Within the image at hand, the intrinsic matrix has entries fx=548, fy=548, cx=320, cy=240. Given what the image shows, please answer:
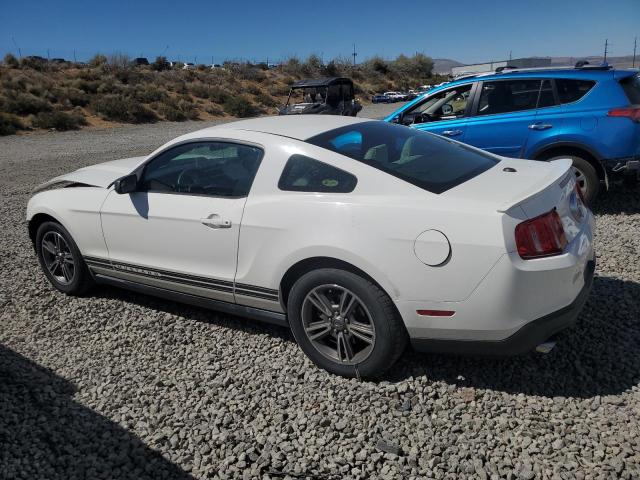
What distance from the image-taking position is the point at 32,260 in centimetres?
594

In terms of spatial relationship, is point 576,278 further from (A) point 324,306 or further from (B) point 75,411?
(B) point 75,411

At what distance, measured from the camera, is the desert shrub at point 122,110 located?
96.0 ft

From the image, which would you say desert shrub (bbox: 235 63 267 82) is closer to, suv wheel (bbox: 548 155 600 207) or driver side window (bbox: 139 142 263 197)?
suv wheel (bbox: 548 155 600 207)

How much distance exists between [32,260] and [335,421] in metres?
4.41

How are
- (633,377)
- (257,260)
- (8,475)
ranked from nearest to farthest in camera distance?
(8,475)
(633,377)
(257,260)

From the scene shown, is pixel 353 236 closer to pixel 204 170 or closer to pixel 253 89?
pixel 204 170

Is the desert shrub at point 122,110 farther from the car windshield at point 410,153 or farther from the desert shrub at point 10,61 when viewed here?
the car windshield at point 410,153

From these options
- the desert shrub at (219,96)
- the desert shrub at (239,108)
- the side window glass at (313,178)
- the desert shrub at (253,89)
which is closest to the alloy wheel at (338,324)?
the side window glass at (313,178)

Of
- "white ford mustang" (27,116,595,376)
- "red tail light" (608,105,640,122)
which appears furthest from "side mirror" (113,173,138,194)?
"red tail light" (608,105,640,122)

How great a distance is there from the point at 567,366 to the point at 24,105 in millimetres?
29540

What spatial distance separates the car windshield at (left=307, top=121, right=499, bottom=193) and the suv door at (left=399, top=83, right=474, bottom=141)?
3.33m

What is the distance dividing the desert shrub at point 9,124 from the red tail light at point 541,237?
25.7 metres

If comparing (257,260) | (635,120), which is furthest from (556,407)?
(635,120)

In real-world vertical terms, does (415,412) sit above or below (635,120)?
below
